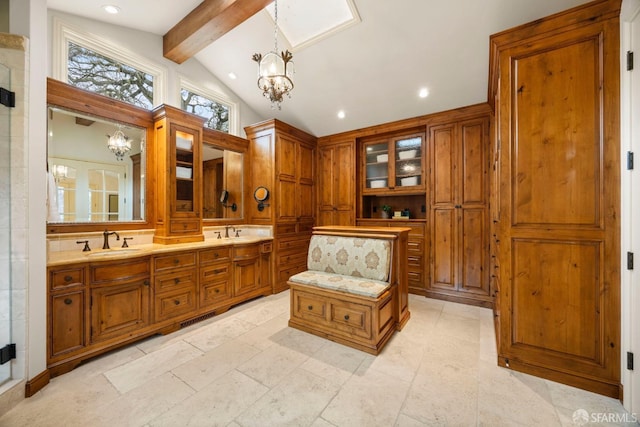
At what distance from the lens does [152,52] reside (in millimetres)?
3223

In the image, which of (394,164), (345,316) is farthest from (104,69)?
(394,164)

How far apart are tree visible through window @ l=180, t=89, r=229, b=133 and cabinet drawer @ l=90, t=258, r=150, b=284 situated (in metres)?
2.16

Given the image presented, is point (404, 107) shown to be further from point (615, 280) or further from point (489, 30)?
point (615, 280)

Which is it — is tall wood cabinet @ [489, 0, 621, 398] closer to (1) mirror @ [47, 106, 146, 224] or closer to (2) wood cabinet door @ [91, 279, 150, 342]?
(2) wood cabinet door @ [91, 279, 150, 342]

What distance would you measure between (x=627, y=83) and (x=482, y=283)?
2565mm

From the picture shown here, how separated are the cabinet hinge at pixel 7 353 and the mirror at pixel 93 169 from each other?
1.22 m

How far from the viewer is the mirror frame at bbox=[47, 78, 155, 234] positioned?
2430 millimetres

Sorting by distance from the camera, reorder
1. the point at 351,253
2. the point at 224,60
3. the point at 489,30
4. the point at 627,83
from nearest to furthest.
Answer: the point at 627,83 → the point at 489,30 → the point at 351,253 → the point at 224,60

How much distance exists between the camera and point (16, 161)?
66.3 inches

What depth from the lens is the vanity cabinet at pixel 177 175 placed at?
3.00 m

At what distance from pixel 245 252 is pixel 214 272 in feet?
1.70

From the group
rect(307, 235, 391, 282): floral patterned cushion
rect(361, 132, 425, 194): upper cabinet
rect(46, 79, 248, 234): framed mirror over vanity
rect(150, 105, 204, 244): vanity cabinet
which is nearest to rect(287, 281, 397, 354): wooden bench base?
rect(307, 235, 391, 282): floral patterned cushion

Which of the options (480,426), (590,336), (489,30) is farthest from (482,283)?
(489,30)

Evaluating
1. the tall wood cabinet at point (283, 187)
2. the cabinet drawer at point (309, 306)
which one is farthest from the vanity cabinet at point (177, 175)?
the cabinet drawer at point (309, 306)
